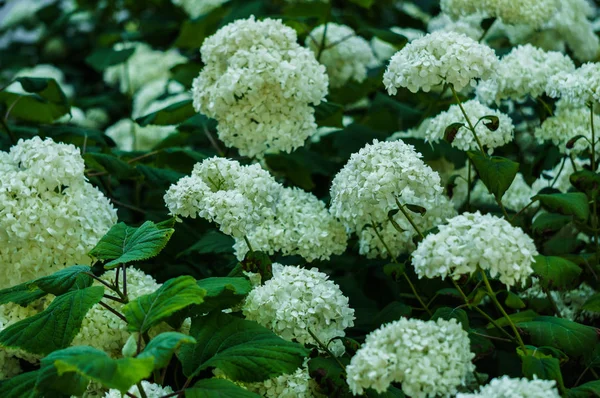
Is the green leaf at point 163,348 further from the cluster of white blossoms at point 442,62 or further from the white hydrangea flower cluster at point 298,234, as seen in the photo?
the cluster of white blossoms at point 442,62

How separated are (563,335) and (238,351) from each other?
0.58 metres

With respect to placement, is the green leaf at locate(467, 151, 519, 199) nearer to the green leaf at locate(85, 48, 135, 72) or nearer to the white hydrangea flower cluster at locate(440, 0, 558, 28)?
the white hydrangea flower cluster at locate(440, 0, 558, 28)

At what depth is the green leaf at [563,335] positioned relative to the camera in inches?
56.0

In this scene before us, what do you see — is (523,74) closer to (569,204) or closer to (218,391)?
(569,204)

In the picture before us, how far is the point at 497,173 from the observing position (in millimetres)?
1541

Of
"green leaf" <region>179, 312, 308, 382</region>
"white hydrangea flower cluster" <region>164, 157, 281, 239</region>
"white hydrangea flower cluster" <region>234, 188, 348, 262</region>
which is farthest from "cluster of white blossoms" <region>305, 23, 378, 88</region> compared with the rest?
"green leaf" <region>179, 312, 308, 382</region>

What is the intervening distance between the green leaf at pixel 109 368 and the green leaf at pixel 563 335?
71 centimetres

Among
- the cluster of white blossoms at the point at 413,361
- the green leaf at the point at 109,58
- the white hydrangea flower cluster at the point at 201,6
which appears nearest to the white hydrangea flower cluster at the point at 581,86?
the cluster of white blossoms at the point at 413,361

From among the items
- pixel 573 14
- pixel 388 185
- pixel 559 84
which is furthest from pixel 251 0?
pixel 388 185

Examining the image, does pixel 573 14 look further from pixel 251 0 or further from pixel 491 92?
pixel 251 0

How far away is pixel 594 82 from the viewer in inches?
66.4

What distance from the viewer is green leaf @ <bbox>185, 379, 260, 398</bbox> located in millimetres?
1265

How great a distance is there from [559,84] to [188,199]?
33.3 inches

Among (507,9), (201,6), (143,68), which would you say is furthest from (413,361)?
(143,68)
